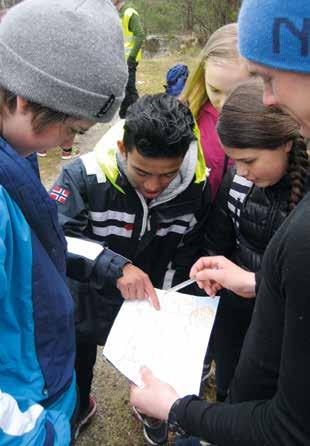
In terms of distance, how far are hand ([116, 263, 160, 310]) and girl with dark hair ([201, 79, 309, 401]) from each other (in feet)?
1.53

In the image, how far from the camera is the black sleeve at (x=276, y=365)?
2.52 ft

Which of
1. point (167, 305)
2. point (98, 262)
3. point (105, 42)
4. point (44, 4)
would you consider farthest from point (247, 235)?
point (44, 4)

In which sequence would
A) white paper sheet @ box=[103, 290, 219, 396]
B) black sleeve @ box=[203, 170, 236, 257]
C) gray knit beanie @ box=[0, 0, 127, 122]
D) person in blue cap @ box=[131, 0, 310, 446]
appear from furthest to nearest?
black sleeve @ box=[203, 170, 236, 257] < white paper sheet @ box=[103, 290, 219, 396] < gray knit beanie @ box=[0, 0, 127, 122] < person in blue cap @ box=[131, 0, 310, 446]

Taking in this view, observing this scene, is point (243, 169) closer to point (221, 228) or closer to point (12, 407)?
point (221, 228)

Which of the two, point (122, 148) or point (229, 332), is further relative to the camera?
point (229, 332)

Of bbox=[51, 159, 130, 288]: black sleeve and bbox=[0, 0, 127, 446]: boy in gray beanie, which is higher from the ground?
bbox=[0, 0, 127, 446]: boy in gray beanie

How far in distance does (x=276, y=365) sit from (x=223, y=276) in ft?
2.03

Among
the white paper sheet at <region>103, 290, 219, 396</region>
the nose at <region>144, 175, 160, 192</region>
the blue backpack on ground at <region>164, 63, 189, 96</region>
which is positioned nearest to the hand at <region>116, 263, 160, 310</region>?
the white paper sheet at <region>103, 290, 219, 396</region>

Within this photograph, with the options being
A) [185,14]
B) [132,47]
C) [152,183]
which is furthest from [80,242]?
[185,14]

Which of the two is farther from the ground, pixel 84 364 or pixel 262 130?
pixel 262 130

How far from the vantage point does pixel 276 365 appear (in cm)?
99

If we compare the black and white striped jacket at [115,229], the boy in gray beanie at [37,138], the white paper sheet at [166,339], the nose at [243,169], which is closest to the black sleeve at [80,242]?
the black and white striped jacket at [115,229]

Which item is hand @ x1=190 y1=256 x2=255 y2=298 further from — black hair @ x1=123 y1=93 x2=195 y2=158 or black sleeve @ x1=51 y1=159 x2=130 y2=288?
black hair @ x1=123 y1=93 x2=195 y2=158

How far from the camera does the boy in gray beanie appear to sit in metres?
1.05
